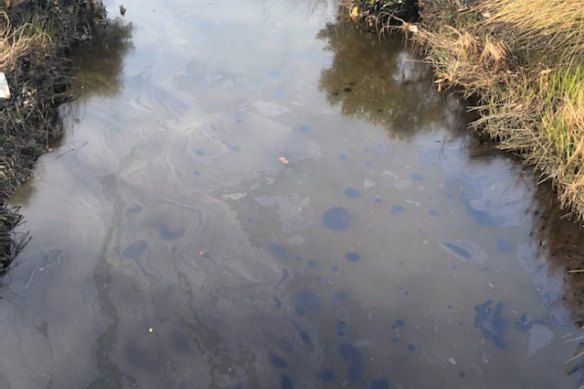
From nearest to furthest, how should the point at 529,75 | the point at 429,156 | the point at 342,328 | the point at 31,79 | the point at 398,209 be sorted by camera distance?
the point at 342,328, the point at 398,209, the point at 429,156, the point at 529,75, the point at 31,79

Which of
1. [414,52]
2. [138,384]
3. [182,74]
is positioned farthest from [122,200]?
[414,52]

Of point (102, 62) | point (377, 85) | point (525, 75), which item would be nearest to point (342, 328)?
point (525, 75)

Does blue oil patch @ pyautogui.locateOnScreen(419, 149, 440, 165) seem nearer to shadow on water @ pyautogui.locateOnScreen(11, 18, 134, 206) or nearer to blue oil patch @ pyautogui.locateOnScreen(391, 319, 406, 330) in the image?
blue oil patch @ pyautogui.locateOnScreen(391, 319, 406, 330)

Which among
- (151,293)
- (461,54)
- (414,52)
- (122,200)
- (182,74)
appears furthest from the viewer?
(414,52)

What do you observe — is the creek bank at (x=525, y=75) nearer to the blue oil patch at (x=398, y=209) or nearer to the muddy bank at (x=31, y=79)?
the blue oil patch at (x=398, y=209)

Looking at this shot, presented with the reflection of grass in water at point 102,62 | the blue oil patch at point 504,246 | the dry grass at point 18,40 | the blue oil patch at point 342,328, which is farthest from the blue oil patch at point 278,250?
the dry grass at point 18,40

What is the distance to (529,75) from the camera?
358 cm

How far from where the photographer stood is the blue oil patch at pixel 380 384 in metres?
2.22

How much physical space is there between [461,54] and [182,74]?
1.95 meters

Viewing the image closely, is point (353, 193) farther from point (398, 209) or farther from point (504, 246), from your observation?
point (504, 246)

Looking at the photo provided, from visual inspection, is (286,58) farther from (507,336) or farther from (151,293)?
(507,336)

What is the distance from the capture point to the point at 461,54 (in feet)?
13.0

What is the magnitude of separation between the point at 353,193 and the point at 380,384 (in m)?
1.16

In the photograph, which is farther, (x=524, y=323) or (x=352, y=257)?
(x=352, y=257)
